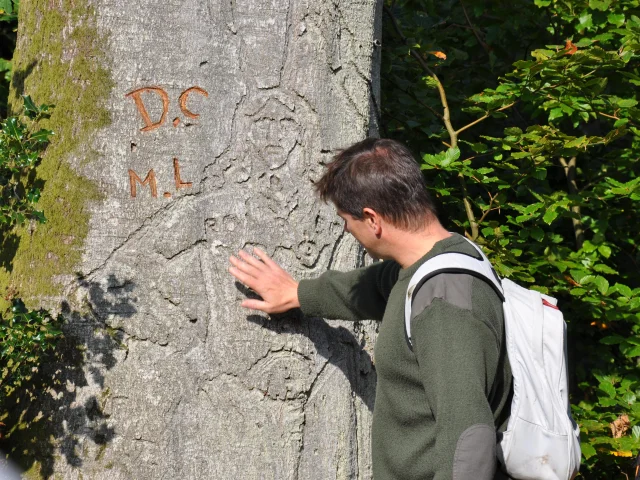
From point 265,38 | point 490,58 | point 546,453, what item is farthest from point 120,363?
point 490,58

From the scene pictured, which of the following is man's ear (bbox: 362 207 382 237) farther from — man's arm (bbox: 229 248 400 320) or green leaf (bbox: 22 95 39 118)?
green leaf (bbox: 22 95 39 118)

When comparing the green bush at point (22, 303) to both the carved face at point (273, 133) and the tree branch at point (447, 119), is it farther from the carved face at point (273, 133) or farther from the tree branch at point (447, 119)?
the tree branch at point (447, 119)

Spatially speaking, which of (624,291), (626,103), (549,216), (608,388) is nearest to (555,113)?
(626,103)

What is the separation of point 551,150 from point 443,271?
189 cm

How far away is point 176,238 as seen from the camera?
2373mm

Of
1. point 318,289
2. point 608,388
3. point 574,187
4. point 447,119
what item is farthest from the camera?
point 574,187

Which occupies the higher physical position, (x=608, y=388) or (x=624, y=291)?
(x=624, y=291)

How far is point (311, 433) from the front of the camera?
2.45m

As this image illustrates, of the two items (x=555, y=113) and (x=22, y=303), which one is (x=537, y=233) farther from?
(x=22, y=303)

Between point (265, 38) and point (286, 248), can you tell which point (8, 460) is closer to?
point (286, 248)

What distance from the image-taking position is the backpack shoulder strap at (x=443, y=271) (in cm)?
188

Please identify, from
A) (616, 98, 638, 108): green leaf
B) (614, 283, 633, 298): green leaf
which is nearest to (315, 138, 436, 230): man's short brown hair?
(616, 98, 638, 108): green leaf

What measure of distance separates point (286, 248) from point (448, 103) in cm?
200

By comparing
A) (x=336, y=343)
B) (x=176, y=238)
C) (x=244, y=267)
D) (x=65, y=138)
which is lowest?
(x=336, y=343)
